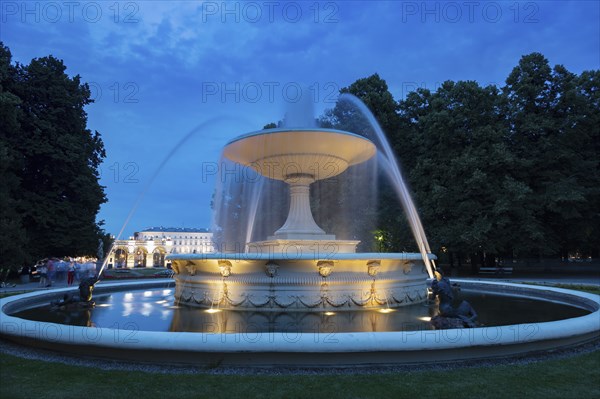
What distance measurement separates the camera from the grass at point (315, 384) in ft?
14.9

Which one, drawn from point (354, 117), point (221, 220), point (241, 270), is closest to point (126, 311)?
point (241, 270)

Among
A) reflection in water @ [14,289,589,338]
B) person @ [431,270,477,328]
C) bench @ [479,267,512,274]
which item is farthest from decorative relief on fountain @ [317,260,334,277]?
bench @ [479,267,512,274]

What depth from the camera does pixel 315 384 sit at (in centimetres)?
485

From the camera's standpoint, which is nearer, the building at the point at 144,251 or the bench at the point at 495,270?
the bench at the point at 495,270

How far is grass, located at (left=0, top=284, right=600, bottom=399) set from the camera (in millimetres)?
4543

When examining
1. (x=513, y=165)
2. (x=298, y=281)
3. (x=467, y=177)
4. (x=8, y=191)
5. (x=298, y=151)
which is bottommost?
(x=298, y=281)

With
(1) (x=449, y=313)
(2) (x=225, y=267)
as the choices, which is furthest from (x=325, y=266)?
(1) (x=449, y=313)

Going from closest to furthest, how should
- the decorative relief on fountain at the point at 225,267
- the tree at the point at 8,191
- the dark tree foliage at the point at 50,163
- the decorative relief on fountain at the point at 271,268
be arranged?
the decorative relief on fountain at the point at 271,268, the decorative relief on fountain at the point at 225,267, the tree at the point at 8,191, the dark tree foliage at the point at 50,163

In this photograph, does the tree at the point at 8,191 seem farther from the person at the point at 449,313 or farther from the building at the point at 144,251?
the building at the point at 144,251

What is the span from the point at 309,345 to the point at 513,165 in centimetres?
2596

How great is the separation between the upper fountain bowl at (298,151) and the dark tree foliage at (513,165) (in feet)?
52.0

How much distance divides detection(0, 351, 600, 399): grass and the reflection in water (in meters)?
1.98

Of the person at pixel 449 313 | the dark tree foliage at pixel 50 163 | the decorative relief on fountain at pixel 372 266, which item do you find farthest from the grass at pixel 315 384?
the dark tree foliage at pixel 50 163

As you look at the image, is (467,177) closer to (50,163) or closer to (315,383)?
(315,383)
